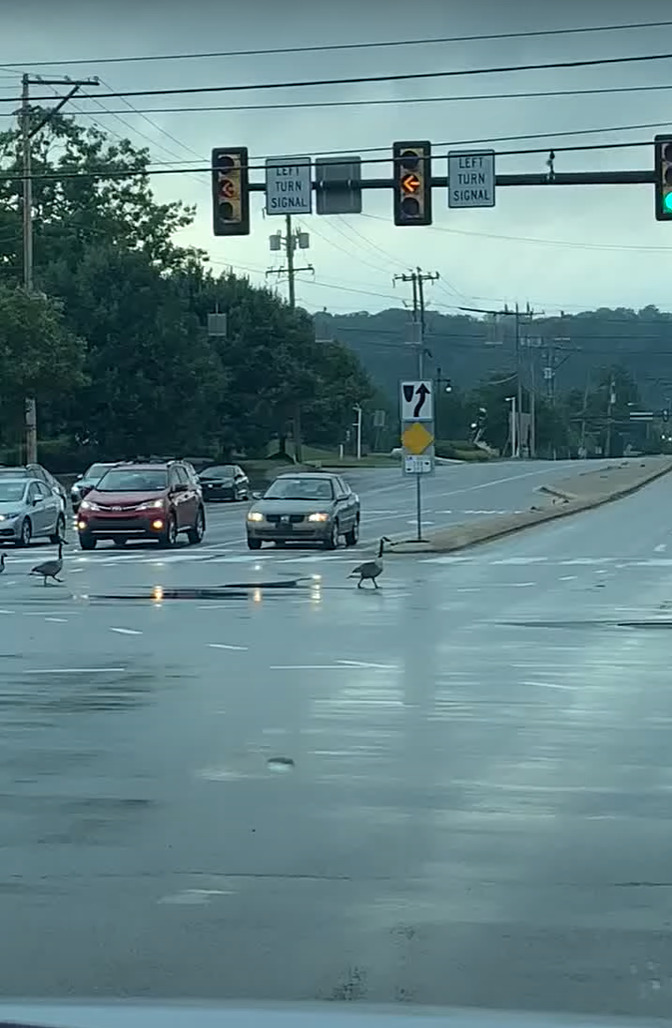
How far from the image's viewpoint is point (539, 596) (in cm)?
2381

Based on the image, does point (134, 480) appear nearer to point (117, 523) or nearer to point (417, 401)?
point (117, 523)

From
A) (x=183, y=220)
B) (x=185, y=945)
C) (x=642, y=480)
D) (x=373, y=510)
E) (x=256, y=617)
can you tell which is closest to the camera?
(x=185, y=945)

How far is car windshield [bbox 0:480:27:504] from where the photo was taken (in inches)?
1458

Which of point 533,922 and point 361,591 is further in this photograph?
point 361,591

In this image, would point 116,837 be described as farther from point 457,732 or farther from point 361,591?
point 361,591

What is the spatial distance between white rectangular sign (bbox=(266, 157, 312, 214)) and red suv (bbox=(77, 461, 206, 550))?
9285 millimetres

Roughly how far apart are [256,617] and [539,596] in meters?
4.80

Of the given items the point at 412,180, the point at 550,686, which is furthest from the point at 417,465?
the point at 550,686

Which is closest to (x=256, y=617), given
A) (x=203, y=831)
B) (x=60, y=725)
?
(x=60, y=725)

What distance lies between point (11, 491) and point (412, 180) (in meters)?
14.3

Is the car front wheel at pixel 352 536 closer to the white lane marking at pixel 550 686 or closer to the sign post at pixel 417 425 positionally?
the sign post at pixel 417 425

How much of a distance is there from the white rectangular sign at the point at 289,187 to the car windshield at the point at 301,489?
8.87 meters

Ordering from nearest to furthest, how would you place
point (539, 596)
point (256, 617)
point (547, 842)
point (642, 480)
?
point (547, 842) < point (256, 617) < point (539, 596) < point (642, 480)

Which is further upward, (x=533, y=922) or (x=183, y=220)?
(x=183, y=220)
